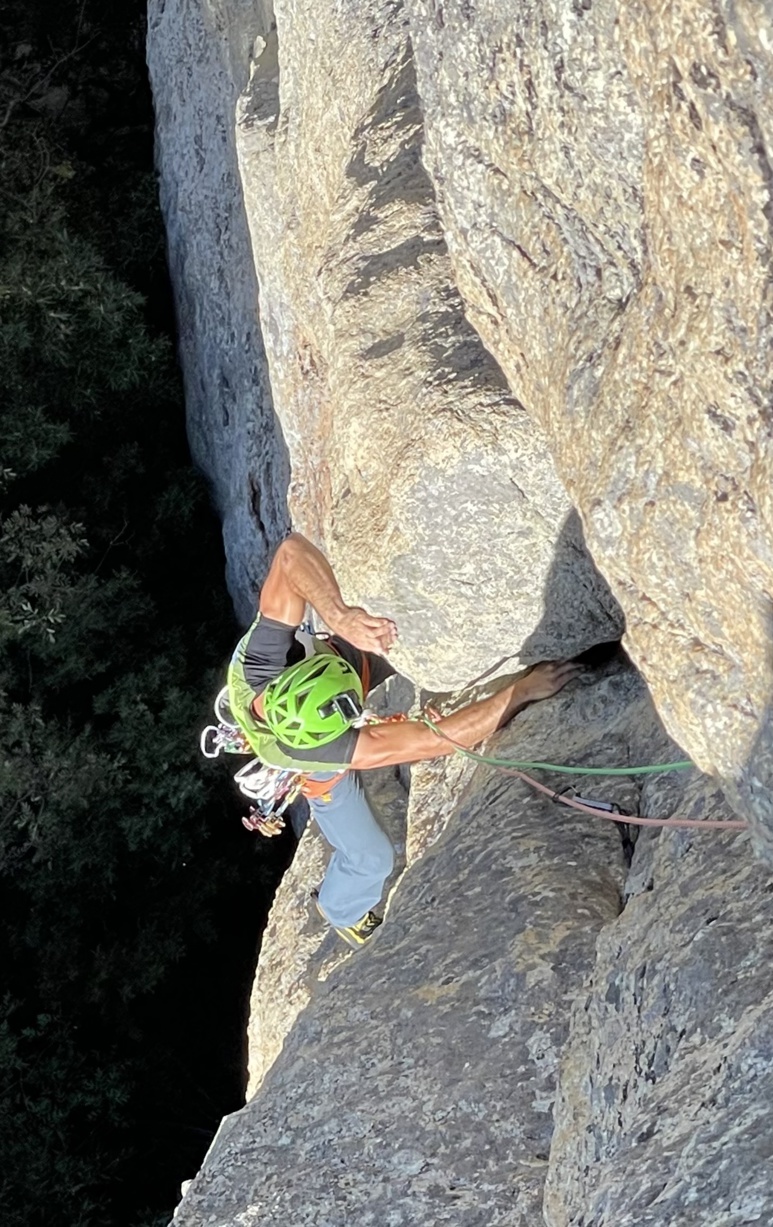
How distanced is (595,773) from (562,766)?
16 centimetres

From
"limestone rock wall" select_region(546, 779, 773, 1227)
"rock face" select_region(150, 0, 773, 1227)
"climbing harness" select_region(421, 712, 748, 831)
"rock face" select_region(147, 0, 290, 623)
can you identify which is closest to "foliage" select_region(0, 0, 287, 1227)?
"rock face" select_region(147, 0, 290, 623)

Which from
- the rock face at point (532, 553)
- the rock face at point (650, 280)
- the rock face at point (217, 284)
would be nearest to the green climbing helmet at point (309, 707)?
the rock face at point (532, 553)

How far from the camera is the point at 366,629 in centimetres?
603

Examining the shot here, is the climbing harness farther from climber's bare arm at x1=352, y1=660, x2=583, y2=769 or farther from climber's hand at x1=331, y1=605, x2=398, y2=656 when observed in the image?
climber's hand at x1=331, y1=605, x2=398, y2=656

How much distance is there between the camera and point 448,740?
235 inches

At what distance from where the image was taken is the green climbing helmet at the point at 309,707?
5.88 meters

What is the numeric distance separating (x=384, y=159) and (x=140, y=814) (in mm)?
8065

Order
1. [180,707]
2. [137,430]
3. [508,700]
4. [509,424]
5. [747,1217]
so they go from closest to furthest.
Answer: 1. [747,1217]
2. [509,424]
3. [508,700]
4. [180,707]
5. [137,430]

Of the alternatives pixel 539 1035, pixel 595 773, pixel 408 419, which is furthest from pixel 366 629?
pixel 539 1035

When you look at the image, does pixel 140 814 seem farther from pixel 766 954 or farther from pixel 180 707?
pixel 766 954

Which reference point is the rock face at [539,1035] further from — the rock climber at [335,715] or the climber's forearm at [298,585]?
the climber's forearm at [298,585]

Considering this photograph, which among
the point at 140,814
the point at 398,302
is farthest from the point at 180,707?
the point at 398,302

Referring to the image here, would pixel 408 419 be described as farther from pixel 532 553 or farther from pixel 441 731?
pixel 441 731

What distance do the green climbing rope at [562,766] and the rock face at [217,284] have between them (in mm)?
4426
